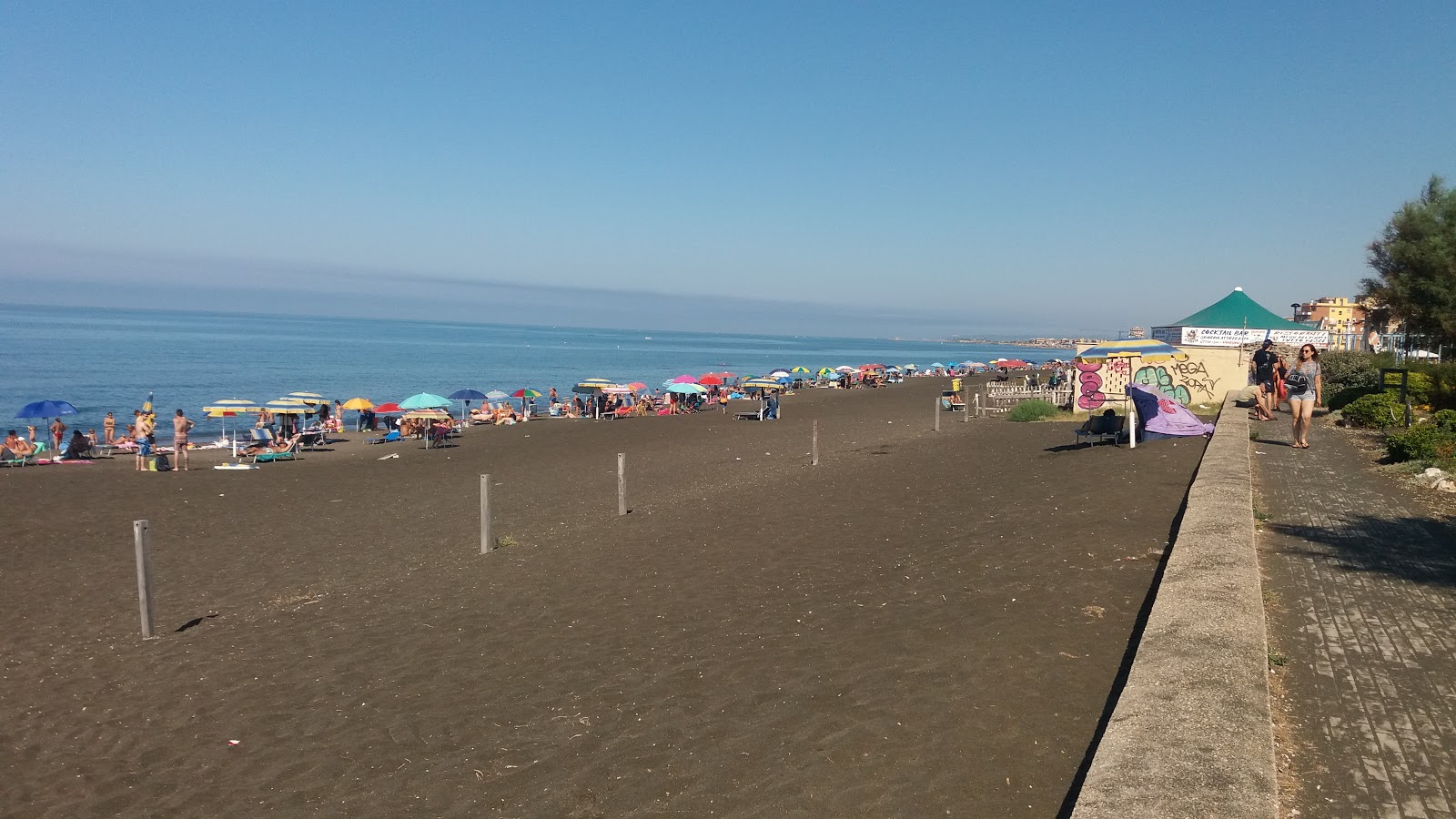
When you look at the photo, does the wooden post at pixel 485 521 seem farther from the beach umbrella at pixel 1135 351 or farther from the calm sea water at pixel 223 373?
the calm sea water at pixel 223 373

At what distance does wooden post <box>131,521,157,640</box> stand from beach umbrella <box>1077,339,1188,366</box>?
2055 cm

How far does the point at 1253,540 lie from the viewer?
682 centimetres

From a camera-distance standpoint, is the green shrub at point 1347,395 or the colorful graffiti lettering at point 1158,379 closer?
the green shrub at point 1347,395

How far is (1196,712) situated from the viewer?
390 cm

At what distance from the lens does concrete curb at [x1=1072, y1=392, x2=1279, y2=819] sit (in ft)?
10.6

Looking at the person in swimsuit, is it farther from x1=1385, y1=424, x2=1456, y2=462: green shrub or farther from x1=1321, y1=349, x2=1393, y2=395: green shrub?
x1=1321, y1=349, x2=1393, y2=395: green shrub

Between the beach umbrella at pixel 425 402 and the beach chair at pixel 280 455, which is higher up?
the beach umbrella at pixel 425 402

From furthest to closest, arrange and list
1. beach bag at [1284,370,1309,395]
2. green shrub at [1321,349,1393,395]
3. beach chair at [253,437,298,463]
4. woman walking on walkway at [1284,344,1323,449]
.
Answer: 1. beach chair at [253,437,298,463]
2. green shrub at [1321,349,1393,395]
3. beach bag at [1284,370,1309,395]
4. woman walking on walkway at [1284,344,1323,449]

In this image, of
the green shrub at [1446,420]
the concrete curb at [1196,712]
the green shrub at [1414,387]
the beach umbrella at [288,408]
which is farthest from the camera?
the beach umbrella at [288,408]

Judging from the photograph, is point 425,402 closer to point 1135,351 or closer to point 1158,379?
point 1135,351

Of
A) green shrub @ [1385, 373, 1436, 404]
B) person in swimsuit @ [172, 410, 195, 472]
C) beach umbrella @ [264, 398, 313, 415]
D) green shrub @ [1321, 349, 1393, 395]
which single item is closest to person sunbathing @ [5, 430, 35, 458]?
person in swimsuit @ [172, 410, 195, 472]

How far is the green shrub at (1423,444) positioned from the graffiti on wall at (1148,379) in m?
11.9

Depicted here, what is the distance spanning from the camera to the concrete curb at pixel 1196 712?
3.24m

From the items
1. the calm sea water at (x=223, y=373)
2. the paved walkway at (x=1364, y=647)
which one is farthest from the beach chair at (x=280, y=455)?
the paved walkway at (x=1364, y=647)
